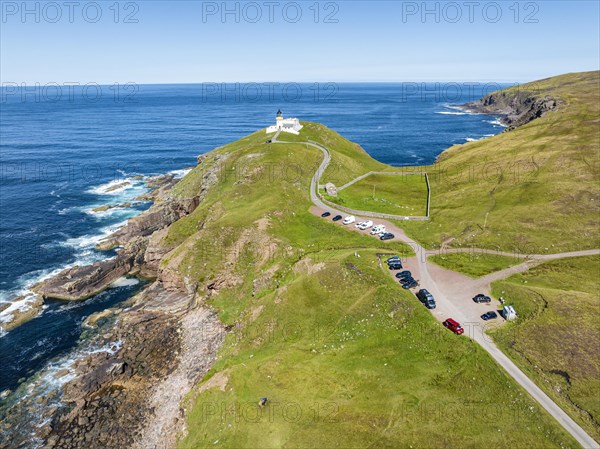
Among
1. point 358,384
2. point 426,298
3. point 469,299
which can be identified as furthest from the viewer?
point 469,299

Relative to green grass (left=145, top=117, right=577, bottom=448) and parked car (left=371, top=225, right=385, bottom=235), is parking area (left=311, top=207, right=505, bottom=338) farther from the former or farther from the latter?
parked car (left=371, top=225, right=385, bottom=235)

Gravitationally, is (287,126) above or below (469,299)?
above

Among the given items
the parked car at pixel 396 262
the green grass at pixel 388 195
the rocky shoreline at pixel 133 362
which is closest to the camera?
the rocky shoreline at pixel 133 362

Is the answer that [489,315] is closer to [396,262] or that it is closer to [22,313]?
[396,262]

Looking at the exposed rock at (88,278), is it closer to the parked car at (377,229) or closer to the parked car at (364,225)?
the parked car at (364,225)

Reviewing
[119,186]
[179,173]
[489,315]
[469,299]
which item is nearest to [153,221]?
[119,186]

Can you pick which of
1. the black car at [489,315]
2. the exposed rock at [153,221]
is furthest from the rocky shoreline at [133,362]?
the black car at [489,315]

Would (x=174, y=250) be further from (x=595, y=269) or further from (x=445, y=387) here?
(x=595, y=269)
